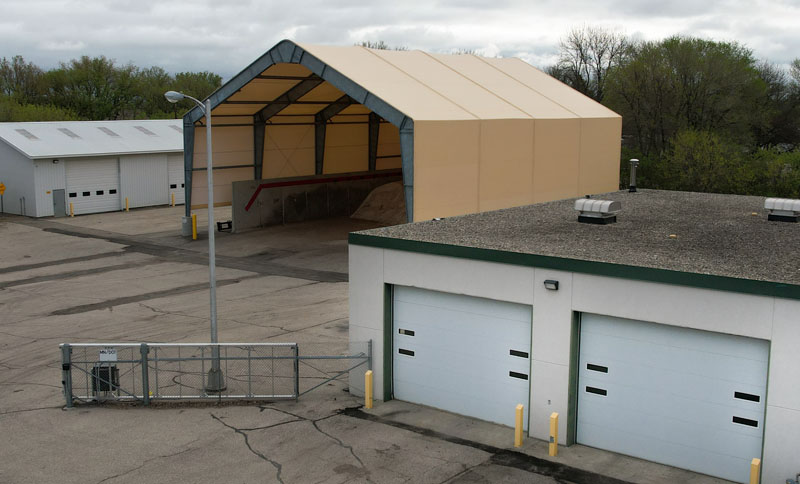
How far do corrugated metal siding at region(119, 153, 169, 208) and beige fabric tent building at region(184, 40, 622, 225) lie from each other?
10058 mm

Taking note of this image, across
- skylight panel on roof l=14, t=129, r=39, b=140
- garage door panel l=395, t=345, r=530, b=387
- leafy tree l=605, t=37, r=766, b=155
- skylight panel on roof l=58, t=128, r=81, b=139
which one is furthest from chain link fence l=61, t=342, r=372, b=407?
leafy tree l=605, t=37, r=766, b=155

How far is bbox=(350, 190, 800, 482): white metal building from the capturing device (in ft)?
43.6

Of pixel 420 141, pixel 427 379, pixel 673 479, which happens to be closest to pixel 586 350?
pixel 673 479

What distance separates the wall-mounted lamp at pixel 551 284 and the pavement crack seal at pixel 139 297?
1703 centimetres

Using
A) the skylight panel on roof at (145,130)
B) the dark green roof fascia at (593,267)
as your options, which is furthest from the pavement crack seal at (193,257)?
the dark green roof fascia at (593,267)

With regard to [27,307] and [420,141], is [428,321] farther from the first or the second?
[27,307]

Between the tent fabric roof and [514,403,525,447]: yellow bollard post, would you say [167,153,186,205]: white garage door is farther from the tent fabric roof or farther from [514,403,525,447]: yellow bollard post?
[514,403,525,447]: yellow bollard post

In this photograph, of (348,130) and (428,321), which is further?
(348,130)

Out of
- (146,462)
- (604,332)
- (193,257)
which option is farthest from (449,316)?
(193,257)

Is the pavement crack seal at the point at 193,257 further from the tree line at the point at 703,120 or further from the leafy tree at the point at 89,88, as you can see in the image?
the leafy tree at the point at 89,88

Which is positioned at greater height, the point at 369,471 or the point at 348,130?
the point at 348,130

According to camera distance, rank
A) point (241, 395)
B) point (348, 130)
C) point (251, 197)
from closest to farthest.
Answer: point (241, 395)
point (251, 197)
point (348, 130)

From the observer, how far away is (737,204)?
2533 cm

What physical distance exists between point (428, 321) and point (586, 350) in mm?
3521
